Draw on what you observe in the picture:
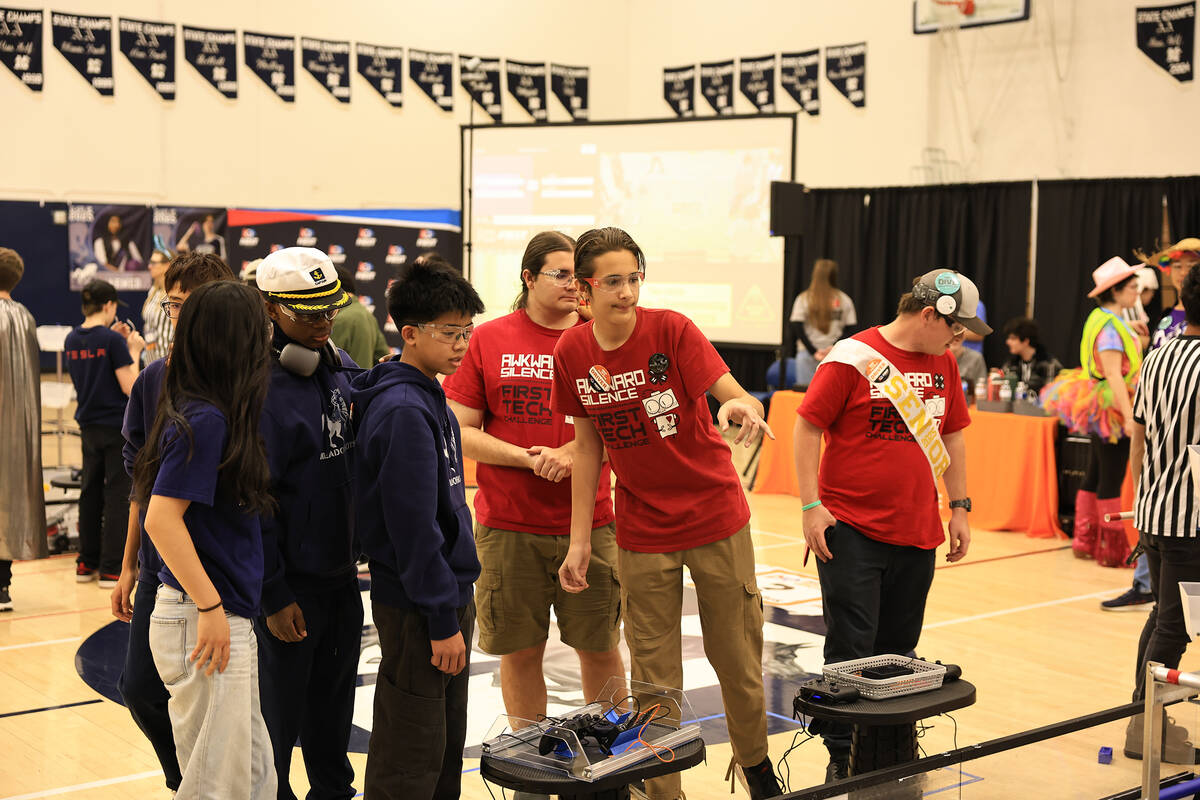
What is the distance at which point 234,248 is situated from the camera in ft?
43.5

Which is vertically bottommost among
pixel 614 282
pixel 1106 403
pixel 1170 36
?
pixel 1106 403

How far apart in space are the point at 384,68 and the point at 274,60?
1288 mm

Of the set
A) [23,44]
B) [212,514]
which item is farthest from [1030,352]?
[23,44]

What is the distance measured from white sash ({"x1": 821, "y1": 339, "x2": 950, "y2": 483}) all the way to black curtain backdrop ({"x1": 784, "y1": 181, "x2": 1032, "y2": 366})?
7.80 m

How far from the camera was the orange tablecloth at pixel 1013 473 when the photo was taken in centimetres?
802

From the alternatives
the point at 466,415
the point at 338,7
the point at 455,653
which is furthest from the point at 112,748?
the point at 338,7

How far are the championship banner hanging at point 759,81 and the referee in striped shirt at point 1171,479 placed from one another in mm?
10406

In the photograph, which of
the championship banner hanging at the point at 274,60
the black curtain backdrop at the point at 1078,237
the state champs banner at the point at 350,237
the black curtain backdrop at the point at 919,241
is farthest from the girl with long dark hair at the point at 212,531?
the championship banner hanging at the point at 274,60

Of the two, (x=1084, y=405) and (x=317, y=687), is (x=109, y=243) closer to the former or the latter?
(x=1084, y=405)

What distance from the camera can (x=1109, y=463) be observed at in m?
7.00

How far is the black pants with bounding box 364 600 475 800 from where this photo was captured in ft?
8.74

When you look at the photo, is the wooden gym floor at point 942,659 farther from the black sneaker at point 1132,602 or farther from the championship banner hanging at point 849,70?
A: the championship banner hanging at point 849,70

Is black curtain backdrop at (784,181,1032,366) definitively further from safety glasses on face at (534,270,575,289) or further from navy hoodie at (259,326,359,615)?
navy hoodie at (259,326,359,615)

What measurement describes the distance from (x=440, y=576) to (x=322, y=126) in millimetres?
12167
